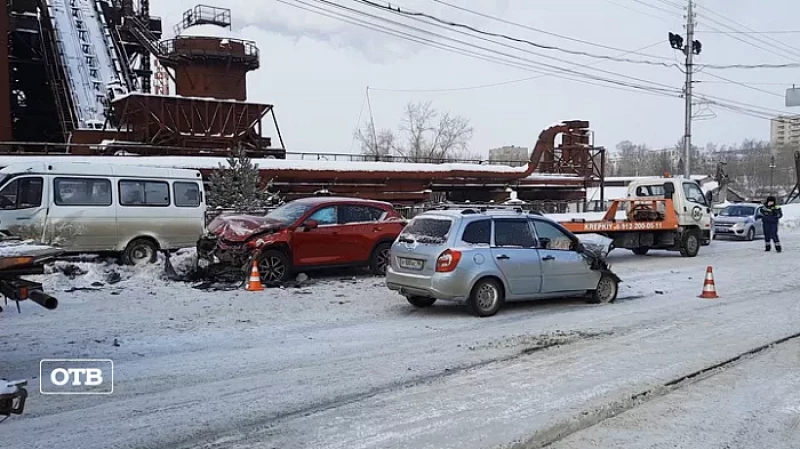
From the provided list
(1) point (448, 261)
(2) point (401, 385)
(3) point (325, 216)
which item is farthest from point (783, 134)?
(2) point (401, 385)

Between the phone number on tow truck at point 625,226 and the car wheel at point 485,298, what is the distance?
8.16 meters

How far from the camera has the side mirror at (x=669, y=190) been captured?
2006cm

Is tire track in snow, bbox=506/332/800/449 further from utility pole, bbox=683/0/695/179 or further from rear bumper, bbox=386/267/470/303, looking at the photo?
utility pole, bbox=683/0/695/179

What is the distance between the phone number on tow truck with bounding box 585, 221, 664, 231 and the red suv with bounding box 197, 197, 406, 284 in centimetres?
606

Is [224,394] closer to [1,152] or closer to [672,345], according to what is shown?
[672,345]

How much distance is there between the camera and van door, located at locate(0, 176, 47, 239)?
12.9 meters

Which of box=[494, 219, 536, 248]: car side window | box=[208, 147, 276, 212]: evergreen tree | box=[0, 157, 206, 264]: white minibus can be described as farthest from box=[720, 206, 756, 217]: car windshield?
box=[0, 157, 206, 264]: white minibus

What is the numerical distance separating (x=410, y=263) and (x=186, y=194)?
25.1 ft

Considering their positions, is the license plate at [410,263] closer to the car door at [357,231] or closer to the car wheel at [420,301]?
the car wheel at [420,301]

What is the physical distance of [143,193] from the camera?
48.5 feet

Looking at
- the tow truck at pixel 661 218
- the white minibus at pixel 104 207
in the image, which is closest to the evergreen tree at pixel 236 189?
the white minibus at pixel 104 207

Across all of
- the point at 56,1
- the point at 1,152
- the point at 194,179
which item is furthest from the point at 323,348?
the point at 56,1

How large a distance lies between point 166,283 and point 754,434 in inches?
409

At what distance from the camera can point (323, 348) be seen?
7984mm
